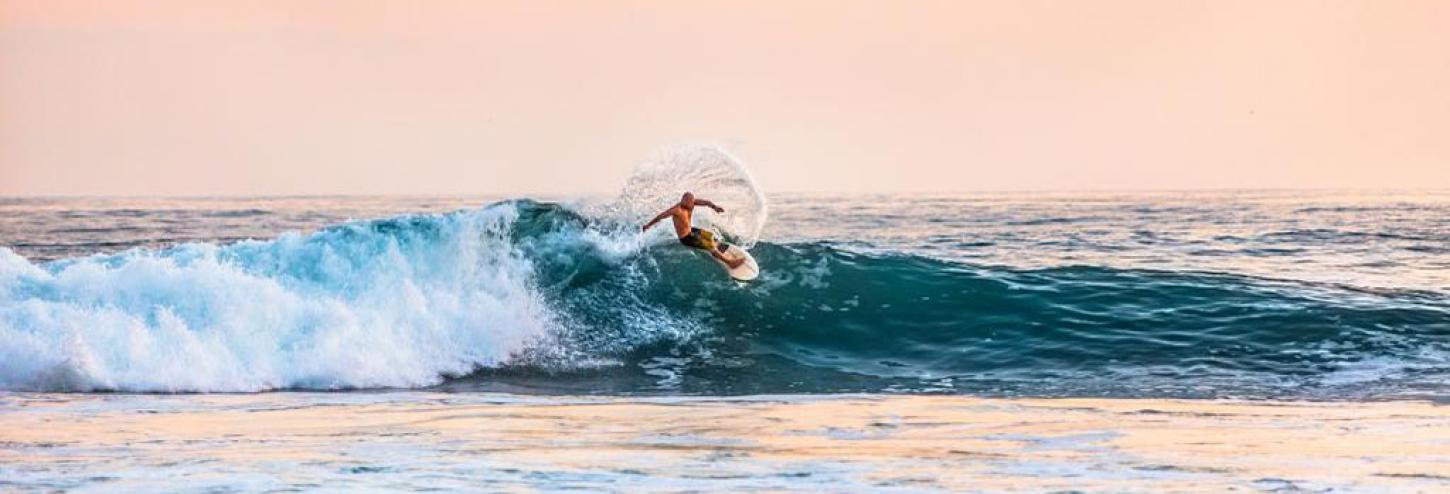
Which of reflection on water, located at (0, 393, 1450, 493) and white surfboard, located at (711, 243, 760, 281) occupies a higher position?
white surfboard, located at (711, 243, 760, 281)

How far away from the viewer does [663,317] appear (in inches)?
786

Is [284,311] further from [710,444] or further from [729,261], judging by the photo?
[710,444]

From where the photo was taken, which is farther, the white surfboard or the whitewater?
the white surfboard

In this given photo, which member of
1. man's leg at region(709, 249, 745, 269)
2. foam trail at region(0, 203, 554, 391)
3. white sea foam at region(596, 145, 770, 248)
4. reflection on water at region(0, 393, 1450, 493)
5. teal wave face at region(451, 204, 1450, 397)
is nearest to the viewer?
reflection on water at region(0, 393, 1450, 493)

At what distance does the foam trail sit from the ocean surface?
1.3 inches

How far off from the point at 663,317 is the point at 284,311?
4.84m

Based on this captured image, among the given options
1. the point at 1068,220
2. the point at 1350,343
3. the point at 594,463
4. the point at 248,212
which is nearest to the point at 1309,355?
the point at 1350,343

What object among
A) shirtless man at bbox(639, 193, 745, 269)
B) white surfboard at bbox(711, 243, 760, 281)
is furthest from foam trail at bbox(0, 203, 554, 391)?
white surfboard at bbox(711, 243, 760, 281)

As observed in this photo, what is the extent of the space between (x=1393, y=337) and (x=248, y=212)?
41.9 m

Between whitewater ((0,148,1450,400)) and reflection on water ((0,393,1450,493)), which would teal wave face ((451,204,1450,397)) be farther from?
reflection on water ((0,393,1450,493))

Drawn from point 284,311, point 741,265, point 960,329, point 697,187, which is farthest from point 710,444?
point 697,187

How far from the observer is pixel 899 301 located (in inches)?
830

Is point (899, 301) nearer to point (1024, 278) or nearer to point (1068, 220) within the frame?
point (1024, 278)

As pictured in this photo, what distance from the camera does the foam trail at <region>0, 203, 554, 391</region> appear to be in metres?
15.3
